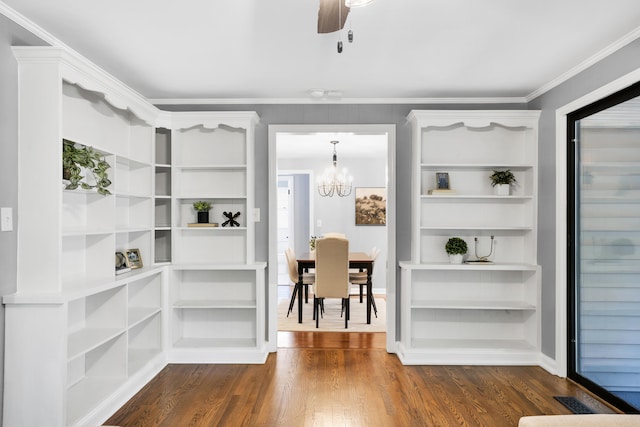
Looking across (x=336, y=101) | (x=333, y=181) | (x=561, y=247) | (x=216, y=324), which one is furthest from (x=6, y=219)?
(x=333, y=181)

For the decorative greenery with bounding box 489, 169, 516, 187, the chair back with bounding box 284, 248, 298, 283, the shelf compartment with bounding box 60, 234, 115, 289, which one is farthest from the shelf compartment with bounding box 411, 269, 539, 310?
the shelf compartment with bounding box 60, 234, 115, 289

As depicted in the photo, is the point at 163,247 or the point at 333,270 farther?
the point at 333,270

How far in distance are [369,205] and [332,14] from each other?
617cm

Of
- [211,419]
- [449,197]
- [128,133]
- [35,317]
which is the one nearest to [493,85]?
[449,197]

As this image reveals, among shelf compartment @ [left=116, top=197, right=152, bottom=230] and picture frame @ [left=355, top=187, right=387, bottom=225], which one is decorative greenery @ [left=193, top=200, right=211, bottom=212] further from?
picture frame @ [left=355, top=187, right=387, bottom=225]

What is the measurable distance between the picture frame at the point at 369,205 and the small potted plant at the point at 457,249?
12.3 feet

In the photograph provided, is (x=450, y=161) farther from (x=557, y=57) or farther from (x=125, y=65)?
(x=125, y=65)

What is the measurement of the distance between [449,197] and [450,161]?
0.44 metres

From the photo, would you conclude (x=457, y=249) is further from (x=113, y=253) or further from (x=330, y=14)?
(x=113, y=253)

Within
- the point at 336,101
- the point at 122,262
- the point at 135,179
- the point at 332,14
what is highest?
the point at 336,101

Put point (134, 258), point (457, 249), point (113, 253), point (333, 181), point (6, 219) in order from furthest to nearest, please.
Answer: point (333, 181) → point (457, 249) → point (134, 258) → point (113, 253) → point (6, 219)

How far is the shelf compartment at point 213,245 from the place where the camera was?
435 cm

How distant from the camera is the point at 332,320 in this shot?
18.5 feet

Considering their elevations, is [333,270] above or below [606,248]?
below
